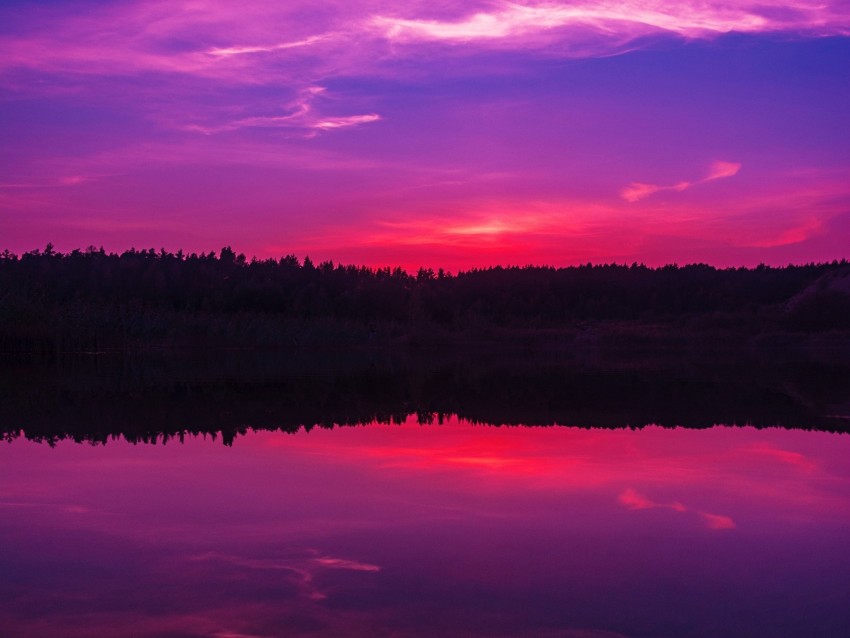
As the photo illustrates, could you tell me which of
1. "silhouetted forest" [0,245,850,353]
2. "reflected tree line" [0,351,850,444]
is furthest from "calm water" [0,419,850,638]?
"silhouetted forest" [0,245,850,353]

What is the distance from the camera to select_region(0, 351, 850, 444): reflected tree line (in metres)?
13.1

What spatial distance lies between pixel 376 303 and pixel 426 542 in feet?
226

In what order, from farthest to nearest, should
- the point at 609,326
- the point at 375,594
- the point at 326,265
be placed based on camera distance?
the point at 326,265 < the point at 609,326 < the point at 375,594

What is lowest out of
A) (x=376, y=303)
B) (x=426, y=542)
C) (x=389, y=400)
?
(x=426, y=542)

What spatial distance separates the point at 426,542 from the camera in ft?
20.2

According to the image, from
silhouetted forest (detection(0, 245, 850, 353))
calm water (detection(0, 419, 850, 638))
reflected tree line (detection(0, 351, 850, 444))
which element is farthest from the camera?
silhouetted forest (detection(0, 245, 850, 353))

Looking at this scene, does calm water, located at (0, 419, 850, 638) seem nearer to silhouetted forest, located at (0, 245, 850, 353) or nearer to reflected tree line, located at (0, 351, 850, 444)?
reflected tree line, located at (0, 351, 850, 444)

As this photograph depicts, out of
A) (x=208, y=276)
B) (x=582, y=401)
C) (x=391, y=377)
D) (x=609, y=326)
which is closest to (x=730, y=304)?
(x=609, y=326)

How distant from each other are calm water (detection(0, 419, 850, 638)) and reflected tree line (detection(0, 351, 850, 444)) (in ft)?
8.95

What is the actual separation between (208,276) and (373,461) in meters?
72.2

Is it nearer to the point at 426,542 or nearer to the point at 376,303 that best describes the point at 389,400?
the point at 426,542

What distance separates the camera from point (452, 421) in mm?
13547

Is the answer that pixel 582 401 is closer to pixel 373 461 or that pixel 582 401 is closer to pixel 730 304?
pixel 373 461

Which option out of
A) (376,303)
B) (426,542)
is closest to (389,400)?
(426,542)
